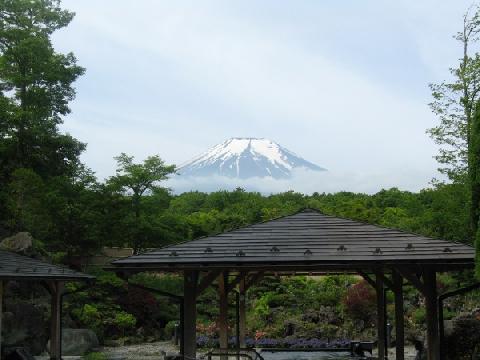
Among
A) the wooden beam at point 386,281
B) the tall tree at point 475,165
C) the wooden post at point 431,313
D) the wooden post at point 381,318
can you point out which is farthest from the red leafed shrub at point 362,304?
the tall tree at point 475,165

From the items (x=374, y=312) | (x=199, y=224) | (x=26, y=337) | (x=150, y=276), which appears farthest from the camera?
(x=199, y=224)

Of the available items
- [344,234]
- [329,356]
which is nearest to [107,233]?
[329,356]

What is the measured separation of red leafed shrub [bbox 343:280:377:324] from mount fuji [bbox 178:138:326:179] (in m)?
122


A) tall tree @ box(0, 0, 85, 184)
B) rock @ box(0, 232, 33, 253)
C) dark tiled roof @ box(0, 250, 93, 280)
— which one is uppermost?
tall tree @ box(0, 0, 85, 184)

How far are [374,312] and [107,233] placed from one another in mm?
9523

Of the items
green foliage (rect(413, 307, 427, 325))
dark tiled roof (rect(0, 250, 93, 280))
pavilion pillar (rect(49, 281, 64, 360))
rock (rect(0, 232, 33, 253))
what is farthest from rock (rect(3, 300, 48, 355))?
green foliage (rect(413, 307, 427, 325))

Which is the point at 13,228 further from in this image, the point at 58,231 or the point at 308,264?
the point at 308,264

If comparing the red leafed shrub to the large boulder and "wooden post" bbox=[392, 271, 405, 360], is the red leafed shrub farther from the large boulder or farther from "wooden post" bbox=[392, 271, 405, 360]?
"wooden post" bbox=[392, 271, 405, 360]

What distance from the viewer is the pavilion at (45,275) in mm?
10948

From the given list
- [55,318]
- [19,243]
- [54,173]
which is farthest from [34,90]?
[55,318]

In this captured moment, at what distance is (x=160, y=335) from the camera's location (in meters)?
20.7

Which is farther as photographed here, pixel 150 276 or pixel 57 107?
pixel 57 107

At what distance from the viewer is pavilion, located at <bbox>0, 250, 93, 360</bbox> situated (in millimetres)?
10948

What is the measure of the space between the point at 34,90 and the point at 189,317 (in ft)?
57.8
